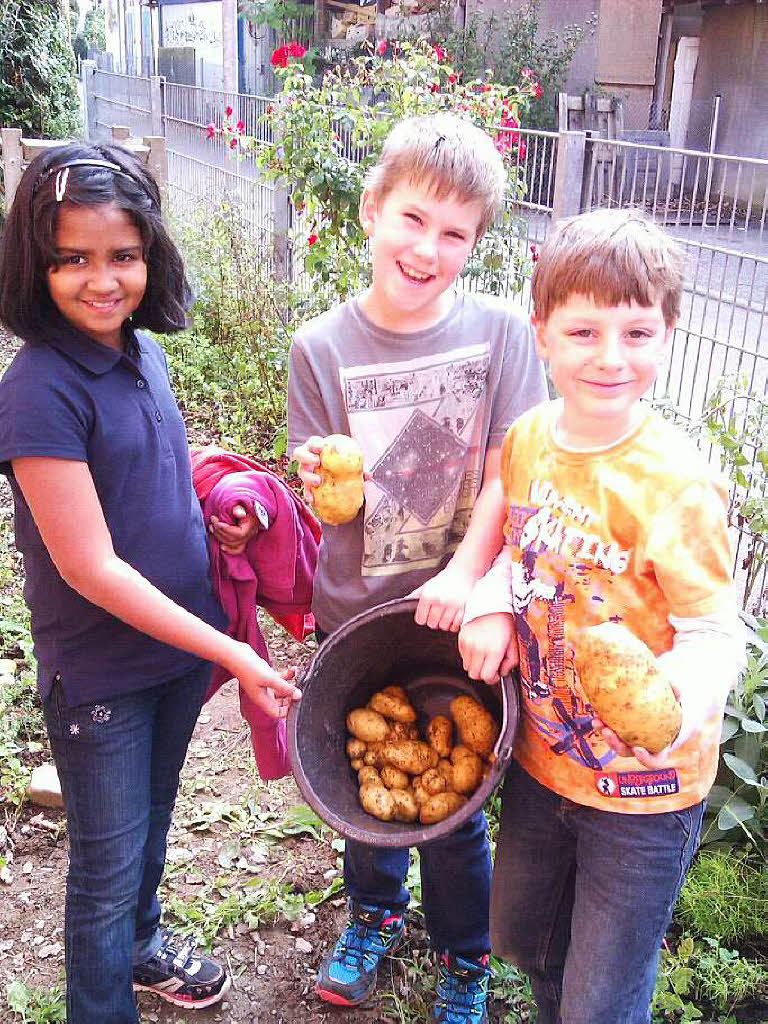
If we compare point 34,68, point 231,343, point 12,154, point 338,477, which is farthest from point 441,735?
point 34,68

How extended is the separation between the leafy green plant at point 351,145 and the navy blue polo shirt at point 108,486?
3.06 meters

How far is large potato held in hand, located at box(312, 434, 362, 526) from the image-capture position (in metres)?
1.89

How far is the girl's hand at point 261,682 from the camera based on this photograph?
6.21ft

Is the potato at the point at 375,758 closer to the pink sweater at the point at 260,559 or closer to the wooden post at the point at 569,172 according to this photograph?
the pink sweater at the point at 260,559

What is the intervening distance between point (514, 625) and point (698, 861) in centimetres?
131

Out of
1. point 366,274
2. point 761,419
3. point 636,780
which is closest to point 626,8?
point 366,274

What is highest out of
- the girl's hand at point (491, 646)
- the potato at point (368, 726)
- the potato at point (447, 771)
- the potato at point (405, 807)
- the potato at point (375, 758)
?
the girl's hand at point (491, 646)

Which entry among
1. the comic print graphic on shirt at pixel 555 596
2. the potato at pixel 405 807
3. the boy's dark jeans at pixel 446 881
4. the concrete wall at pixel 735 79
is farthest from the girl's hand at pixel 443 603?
the concrete wall at pixel 735 79

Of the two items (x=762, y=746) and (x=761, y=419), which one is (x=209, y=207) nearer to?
(x=761, y=419)

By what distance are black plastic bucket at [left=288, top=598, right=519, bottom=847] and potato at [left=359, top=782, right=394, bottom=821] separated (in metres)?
0.02

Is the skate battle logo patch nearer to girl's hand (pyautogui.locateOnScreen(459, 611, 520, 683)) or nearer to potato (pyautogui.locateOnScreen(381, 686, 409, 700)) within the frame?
girl's hand (pyautogui.locateOnScreen(459, 611, 520, 683))

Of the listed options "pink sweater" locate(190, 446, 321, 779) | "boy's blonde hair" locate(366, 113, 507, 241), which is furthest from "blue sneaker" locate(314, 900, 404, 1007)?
"boy's blonde hair" locate(366, 113, 507, 241)

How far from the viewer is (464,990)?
7.50 ft

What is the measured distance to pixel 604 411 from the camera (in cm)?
156
